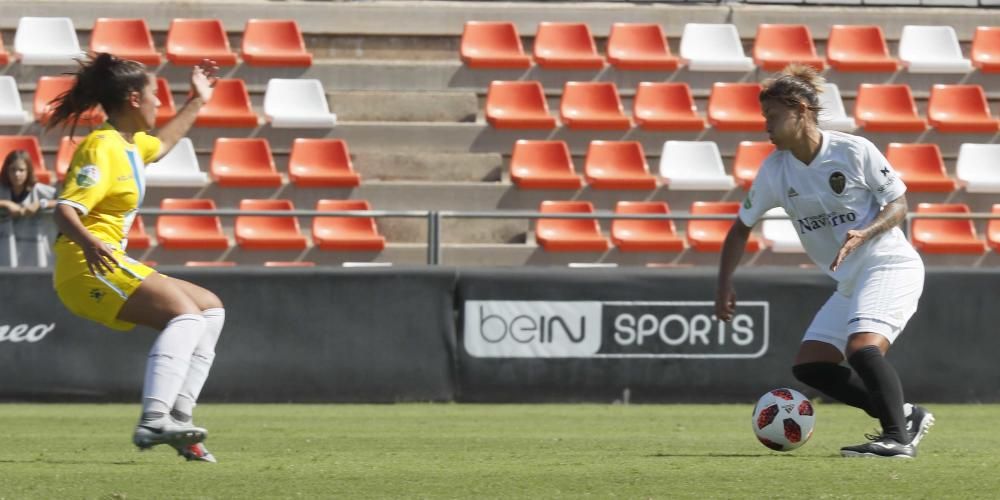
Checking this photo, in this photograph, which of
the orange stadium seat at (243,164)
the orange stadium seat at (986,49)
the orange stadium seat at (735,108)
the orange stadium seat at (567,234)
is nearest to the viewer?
the orange stadium seat at (567,234)

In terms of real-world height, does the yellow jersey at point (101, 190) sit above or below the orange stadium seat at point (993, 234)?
above

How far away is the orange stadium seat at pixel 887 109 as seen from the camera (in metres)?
17.7

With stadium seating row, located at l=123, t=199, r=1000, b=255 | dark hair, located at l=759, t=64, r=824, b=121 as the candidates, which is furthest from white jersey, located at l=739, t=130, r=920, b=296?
stadium seating row, located at l=123, t=199, r=1000, b=255

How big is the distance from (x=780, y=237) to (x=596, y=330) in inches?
171

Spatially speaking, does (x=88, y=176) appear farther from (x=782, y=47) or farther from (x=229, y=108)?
(x=782, y=47)

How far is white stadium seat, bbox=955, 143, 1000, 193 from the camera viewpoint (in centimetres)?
1720

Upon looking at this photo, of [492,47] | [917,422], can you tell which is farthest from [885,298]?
[492,47]

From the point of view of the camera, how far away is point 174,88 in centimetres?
1734

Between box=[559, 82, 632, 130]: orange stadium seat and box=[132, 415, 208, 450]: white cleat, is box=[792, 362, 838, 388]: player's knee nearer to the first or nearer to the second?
box=[132, 415, 208, 450]: white cleat

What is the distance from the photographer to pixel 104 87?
23.2 ft

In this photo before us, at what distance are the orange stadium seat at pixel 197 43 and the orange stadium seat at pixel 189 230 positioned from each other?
2387 millimetres

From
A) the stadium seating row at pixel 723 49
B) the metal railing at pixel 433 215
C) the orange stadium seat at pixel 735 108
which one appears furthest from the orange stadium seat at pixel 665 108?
the metal railing at pixel 433 215

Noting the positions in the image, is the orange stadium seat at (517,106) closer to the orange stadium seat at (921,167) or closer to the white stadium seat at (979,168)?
the orange stadium seat at (921,167)

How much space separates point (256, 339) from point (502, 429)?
312 cm
